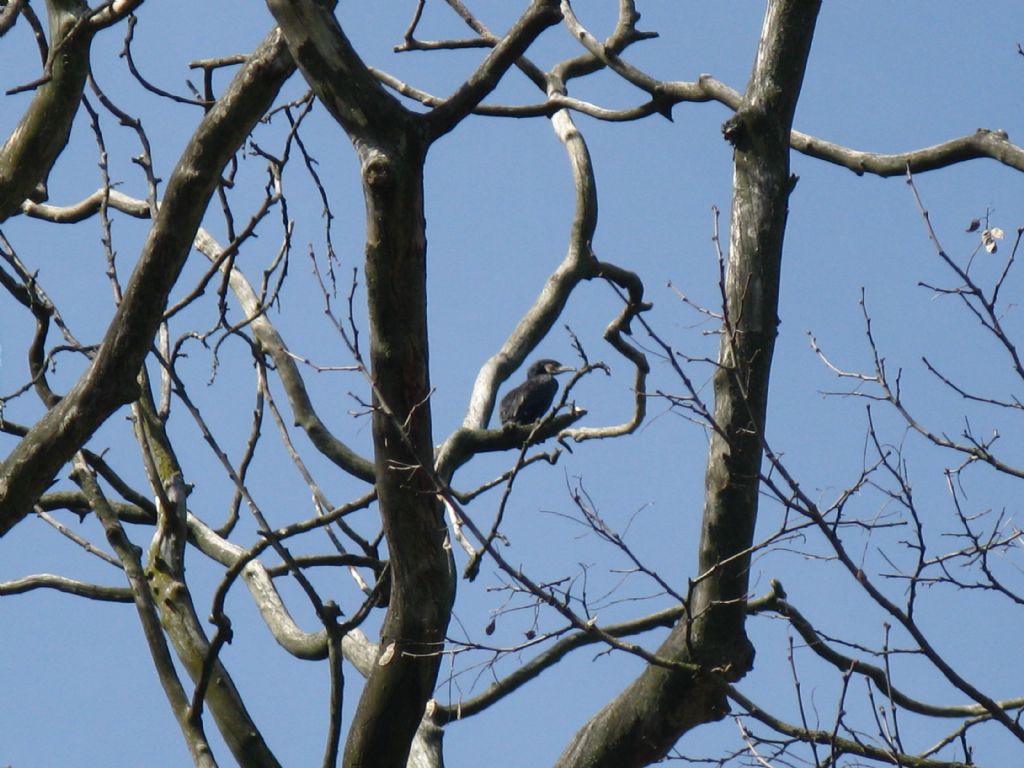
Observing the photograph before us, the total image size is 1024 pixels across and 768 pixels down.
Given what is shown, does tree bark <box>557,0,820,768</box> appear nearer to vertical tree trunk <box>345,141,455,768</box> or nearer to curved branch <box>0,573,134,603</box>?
vertical tree trunk <box>345,141,455,768</box>

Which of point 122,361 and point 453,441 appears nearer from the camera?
point 122,361

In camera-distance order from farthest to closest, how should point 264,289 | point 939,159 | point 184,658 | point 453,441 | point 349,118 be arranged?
point 453,441 < point 264,289 < point 939,159 < point 184,658 < point 349,118

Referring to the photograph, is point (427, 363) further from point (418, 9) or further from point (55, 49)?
point (418, 9)

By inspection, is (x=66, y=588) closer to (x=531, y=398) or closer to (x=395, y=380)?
(x=395, y=380)

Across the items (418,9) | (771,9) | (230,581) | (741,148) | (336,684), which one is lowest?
(336,684)

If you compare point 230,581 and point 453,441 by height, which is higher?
point 453,441

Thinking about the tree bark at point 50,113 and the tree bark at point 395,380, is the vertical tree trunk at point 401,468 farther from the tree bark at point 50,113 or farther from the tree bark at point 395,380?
the tree bark at point 50,113

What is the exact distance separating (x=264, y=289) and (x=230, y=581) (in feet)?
4.35

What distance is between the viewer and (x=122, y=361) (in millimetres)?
3836

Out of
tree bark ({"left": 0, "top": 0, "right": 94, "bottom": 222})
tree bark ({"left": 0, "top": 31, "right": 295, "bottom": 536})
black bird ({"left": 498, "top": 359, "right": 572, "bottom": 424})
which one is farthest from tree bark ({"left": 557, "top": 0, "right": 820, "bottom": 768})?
black bird ({"left": 498, "top": 359, "right": 572, "bottom": 424})

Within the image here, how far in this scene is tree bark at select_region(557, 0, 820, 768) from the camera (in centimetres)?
382

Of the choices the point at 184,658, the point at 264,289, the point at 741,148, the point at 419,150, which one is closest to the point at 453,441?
the point at 264,289

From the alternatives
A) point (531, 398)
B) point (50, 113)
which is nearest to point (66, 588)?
point (50, 113)

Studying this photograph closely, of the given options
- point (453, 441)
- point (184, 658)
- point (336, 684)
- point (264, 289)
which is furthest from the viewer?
point (453, 441)
